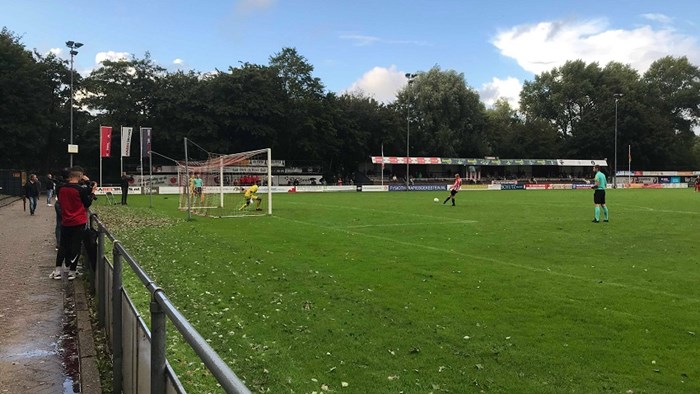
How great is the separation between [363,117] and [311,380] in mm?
71499

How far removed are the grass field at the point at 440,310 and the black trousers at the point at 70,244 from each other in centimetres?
131

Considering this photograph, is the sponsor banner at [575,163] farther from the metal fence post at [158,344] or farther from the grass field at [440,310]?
the metal fence post at [158,344]

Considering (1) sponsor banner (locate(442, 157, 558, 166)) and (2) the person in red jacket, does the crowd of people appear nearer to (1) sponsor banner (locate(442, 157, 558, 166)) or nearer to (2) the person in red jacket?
(2) the person in red jacket

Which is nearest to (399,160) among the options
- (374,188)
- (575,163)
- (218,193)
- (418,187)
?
(418,187)

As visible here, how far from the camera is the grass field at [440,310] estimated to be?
188 inches

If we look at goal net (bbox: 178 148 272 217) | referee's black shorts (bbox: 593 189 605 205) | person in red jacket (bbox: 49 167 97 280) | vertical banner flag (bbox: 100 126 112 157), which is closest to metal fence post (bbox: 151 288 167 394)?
person in red jacket (bbox: 49 167 97 280)

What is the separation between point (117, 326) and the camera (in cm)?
447

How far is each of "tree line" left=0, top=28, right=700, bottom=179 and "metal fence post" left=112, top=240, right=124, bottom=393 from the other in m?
55.0

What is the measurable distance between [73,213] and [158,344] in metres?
6.99

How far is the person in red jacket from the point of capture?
8.59m

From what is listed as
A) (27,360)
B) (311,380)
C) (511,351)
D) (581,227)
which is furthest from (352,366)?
(581,227)

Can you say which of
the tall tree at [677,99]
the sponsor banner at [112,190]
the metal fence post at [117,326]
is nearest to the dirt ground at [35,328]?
the metal fence post at [117,326]

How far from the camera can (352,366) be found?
197 inches

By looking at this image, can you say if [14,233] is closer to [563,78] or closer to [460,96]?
[460,96]
